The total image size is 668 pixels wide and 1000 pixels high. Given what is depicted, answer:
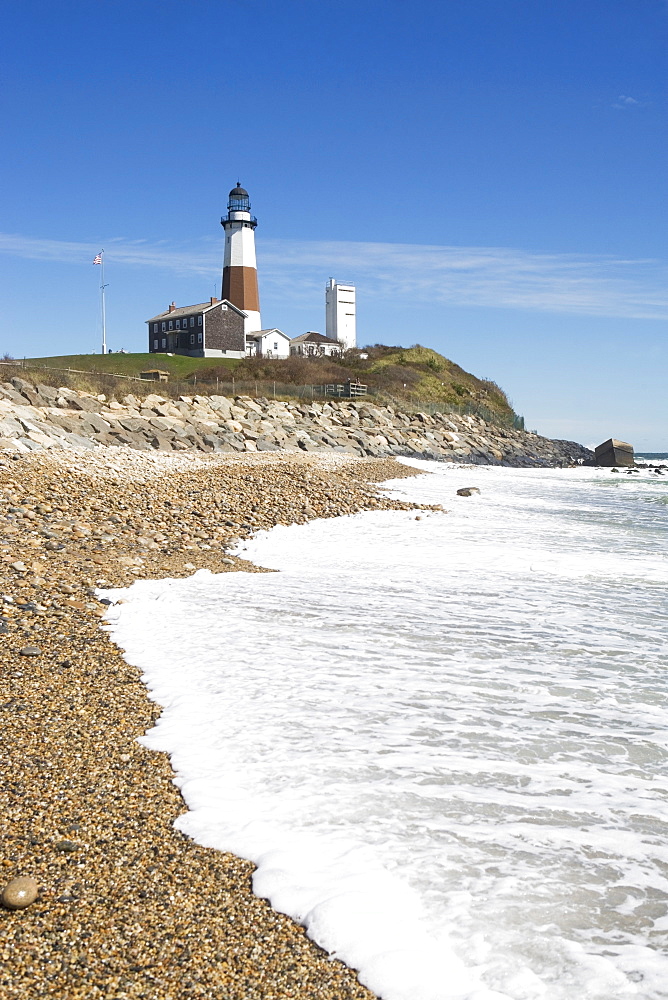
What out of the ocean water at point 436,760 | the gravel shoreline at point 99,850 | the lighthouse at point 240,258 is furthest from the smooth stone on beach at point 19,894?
the lighthouse at point 240,258

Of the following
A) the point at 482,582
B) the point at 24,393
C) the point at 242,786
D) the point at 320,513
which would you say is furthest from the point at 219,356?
the point at 242,786

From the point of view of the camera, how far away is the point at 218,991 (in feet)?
8.13

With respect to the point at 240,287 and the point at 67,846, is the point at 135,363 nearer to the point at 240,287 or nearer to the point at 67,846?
the point at 240,287

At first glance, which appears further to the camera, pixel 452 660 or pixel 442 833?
pixel 452 660

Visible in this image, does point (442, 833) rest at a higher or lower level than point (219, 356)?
lower

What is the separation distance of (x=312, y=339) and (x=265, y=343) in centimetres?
860

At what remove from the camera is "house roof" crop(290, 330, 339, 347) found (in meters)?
69.9

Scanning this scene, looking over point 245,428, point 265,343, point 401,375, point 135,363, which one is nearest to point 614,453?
point 401,375

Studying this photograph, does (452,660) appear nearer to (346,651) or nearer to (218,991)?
(346,651)

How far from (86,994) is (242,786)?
1623 millimetres

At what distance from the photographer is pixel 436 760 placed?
4.34 metres

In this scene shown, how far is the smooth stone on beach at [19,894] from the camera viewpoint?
2.83 meters

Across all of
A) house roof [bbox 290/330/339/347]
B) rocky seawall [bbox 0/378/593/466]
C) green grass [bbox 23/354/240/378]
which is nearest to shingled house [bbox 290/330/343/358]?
house roof [bbox 290/330/339/347]

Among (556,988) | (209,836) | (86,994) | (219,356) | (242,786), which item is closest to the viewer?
(86,994)
